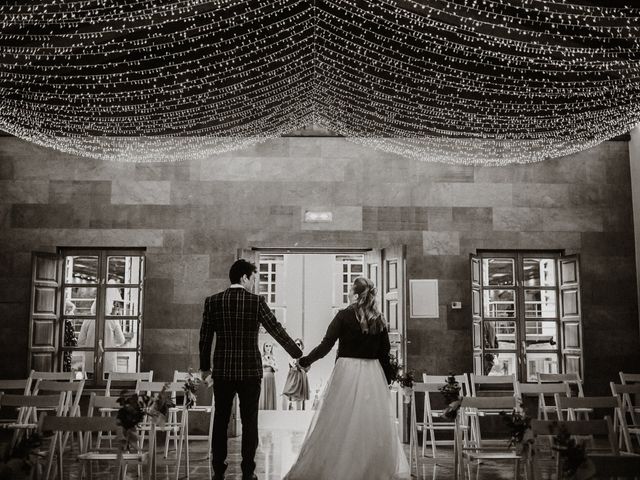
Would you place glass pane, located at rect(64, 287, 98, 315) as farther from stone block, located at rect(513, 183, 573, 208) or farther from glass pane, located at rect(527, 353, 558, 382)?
glass pane, located at rect(527, 353, 558, 382)

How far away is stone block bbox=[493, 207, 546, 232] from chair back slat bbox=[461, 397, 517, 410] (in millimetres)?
5216

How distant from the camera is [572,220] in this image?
32.9ft

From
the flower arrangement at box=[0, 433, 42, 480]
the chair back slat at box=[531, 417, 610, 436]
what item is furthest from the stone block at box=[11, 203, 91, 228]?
the chair back slat at box=[531, 417, 610, 436]

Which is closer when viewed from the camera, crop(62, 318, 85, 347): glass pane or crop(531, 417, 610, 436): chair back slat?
crop(531, 417, 610, 436): chair back slat

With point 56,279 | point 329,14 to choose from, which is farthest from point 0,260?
point 329,14

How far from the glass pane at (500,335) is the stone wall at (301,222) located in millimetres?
484

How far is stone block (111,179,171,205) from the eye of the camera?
9.80 m

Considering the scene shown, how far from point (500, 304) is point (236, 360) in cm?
600

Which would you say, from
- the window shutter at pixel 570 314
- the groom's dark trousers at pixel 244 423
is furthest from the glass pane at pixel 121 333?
the window shutter at pixel 570 314

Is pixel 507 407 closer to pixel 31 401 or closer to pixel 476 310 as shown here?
pixel 31 401

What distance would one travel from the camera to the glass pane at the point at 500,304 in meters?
10.2

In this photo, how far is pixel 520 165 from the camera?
1006cm

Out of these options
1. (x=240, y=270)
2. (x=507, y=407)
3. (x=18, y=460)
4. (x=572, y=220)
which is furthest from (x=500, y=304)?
(x=18, y=460)

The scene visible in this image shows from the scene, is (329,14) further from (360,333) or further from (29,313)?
(29,313)
